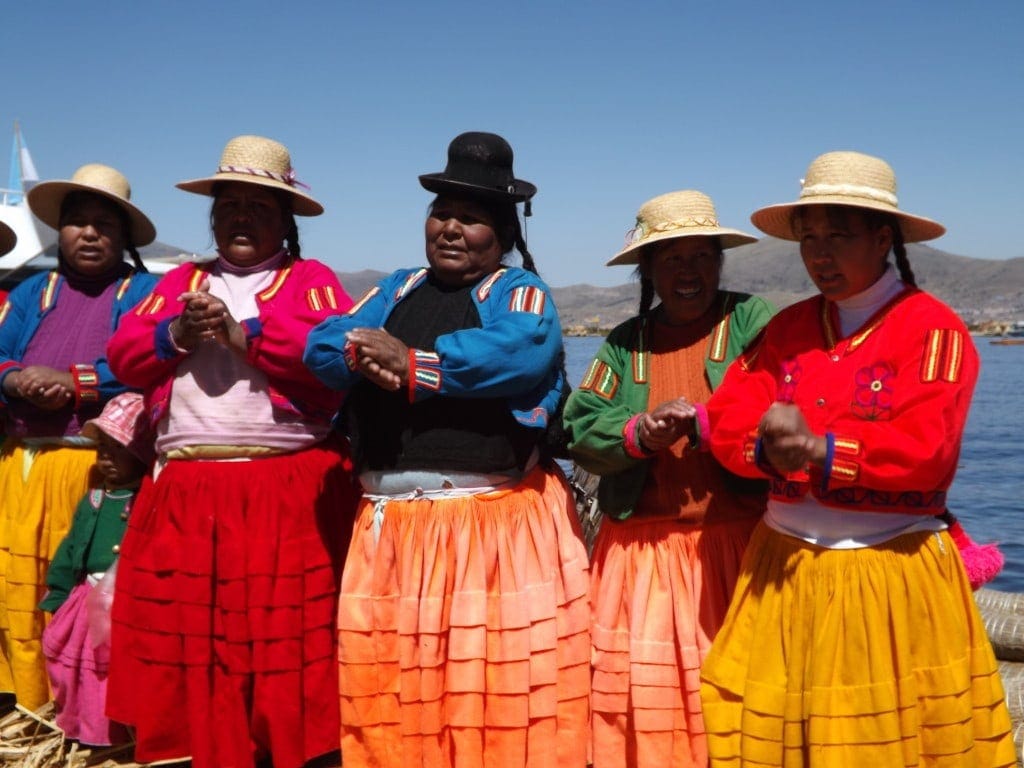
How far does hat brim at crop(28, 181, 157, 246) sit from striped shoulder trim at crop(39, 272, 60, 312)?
23cm

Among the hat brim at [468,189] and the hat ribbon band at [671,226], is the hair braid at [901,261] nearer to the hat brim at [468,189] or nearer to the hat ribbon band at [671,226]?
the hat ribbon band at [671,226]

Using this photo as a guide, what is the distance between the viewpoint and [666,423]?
10.1 ft

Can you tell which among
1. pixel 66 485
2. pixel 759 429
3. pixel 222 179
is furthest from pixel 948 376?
pixel 66 485

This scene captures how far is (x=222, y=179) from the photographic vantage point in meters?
3.62

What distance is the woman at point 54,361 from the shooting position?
4.14 m

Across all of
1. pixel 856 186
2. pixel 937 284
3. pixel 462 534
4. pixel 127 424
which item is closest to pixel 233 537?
pixel 127 424

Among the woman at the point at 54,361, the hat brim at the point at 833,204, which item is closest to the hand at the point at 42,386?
the woman at the point at 54,361

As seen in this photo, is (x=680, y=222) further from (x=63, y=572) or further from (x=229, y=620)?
(x=63, y=572)

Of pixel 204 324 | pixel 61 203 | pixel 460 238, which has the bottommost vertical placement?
pixel 204 324

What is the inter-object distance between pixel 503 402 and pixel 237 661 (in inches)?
53.5

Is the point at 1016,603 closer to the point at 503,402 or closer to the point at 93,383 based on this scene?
the point at 503,402

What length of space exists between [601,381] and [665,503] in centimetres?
47

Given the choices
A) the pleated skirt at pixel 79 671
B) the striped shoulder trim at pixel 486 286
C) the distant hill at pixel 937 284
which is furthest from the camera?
the distant hill at pixel 937 284

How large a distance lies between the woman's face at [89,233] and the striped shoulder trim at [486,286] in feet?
5.80
